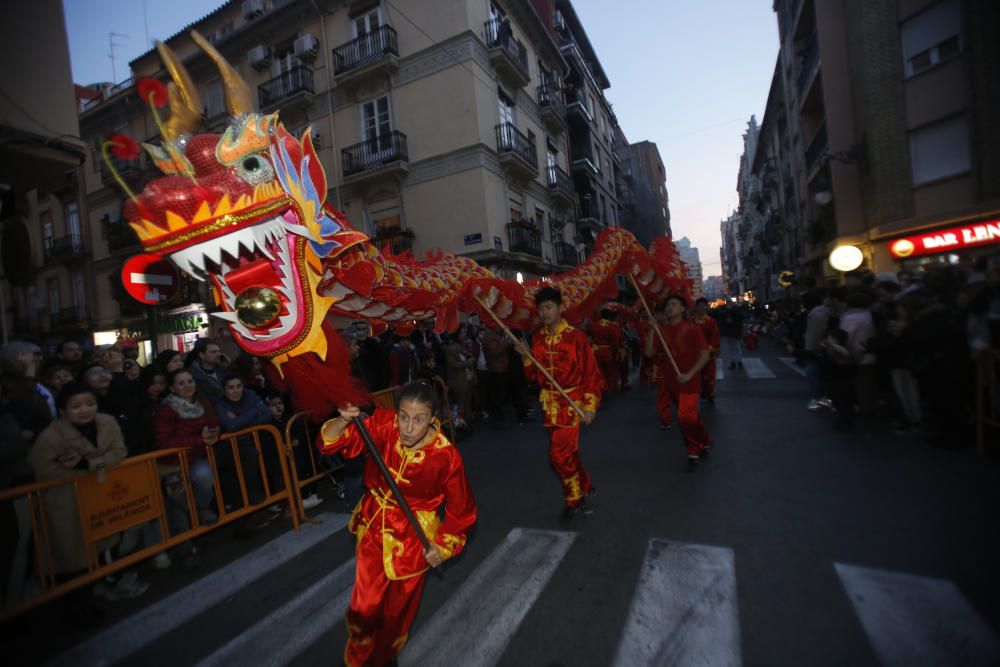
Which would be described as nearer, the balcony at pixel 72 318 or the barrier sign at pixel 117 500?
the barrier sign at pixel 117 500

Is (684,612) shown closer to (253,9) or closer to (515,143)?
(515,143)

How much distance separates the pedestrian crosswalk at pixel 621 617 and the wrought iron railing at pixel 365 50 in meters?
16.1

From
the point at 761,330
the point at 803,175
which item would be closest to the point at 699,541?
the point at 761,330

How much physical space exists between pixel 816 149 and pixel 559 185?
32.3 feet

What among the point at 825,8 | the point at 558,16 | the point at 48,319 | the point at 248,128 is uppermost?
the point at 558,16

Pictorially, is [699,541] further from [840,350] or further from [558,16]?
[558,16]

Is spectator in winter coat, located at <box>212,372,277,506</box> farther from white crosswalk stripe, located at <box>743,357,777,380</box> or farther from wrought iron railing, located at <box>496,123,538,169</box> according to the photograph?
wrought iron railing, located at <box>496,123,538,169</box>

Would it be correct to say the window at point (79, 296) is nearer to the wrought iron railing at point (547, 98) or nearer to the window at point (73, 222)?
the window at point (73, 222)

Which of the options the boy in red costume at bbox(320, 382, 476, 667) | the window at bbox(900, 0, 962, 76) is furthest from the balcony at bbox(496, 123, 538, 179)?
the boy in red costume at bbox(320, 382, 476, 667)

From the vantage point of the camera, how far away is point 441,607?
2.94 metres

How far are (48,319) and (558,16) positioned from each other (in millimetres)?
27889

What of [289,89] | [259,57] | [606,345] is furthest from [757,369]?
[259,57]

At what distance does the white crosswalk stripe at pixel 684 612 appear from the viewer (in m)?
2.34

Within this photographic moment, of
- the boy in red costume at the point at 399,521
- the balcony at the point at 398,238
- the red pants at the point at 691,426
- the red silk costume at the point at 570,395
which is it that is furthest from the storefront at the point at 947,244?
the balcony at the point at 398,238
